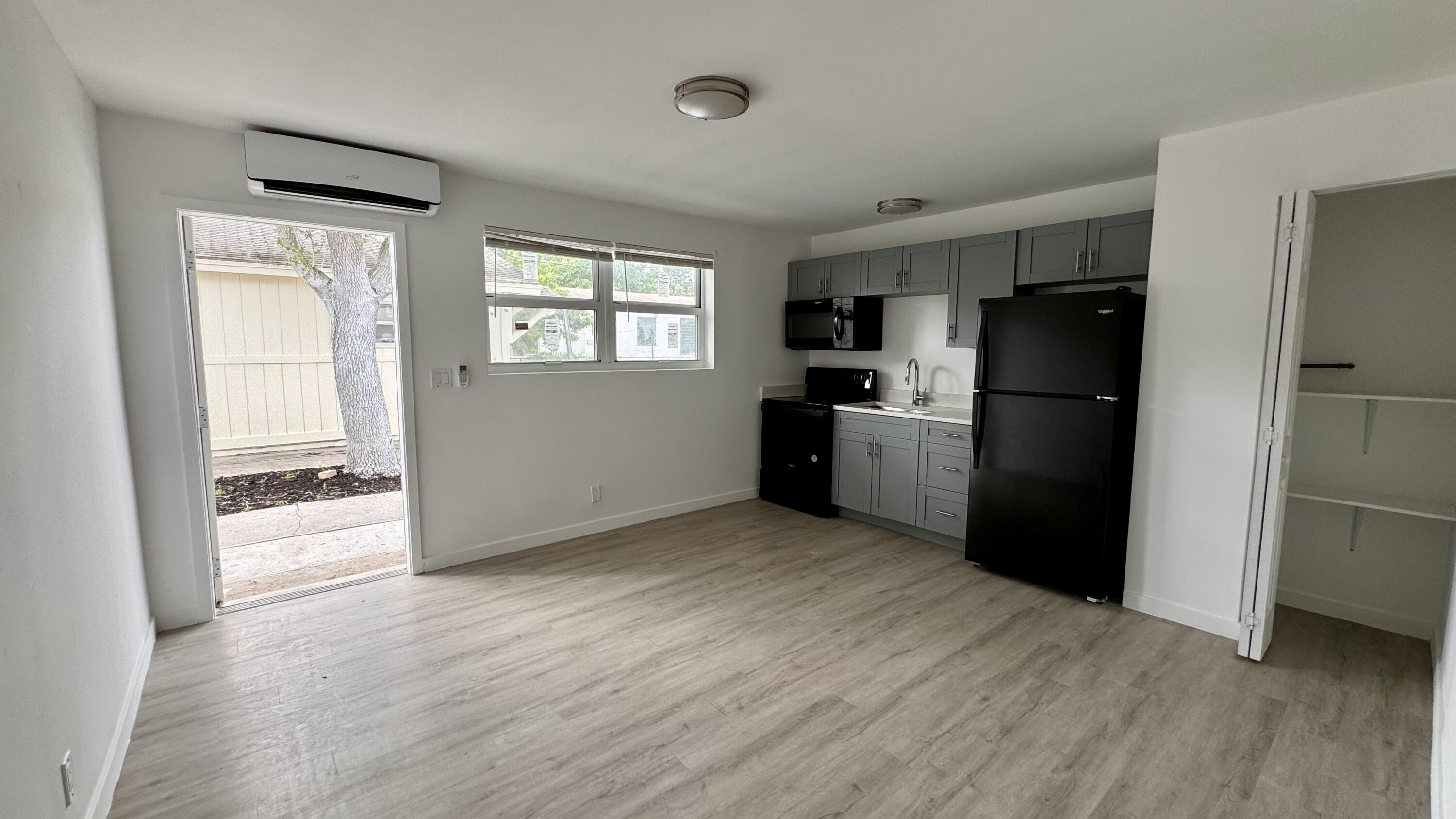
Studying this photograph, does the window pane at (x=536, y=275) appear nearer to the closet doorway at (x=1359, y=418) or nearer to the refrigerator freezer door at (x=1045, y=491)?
the refrigerator freezer door at (x=1045, y=491)

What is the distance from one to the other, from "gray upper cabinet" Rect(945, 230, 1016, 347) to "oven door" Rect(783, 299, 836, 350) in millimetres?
1015

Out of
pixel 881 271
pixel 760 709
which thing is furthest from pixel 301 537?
pixel 881 271

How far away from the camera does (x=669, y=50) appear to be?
79.0 inches

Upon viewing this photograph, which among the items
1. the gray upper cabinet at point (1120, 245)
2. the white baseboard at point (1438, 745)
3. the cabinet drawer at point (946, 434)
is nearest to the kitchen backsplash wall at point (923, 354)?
the cabinet drawer at point (946, 434)

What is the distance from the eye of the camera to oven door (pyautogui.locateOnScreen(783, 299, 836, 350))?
4938 millimetres

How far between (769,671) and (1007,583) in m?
1.75

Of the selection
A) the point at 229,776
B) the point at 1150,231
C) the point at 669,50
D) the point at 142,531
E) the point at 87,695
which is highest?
the point at 669,50

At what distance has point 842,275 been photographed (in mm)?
4887

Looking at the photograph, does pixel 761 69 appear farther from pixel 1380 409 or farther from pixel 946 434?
pixel 1380 409

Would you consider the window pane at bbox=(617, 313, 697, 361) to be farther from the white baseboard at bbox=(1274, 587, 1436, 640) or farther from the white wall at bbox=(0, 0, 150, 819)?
the white baseboard at bbox=(1274, 587, 1436, 640)

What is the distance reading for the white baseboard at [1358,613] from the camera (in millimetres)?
2840

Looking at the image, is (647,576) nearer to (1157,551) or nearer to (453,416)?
(453,416)

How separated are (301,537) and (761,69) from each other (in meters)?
4.52

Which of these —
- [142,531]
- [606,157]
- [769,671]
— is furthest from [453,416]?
[769,671]
